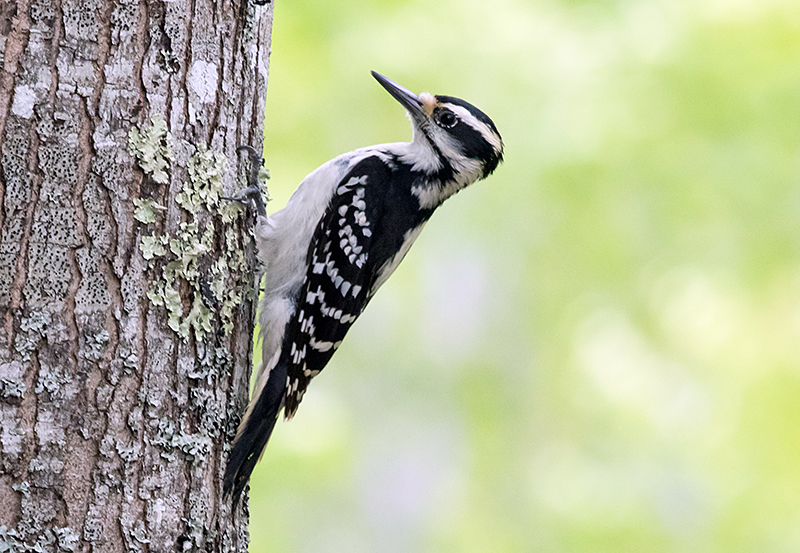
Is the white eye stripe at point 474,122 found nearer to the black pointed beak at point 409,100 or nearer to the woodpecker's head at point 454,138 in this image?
the woodpecker's head at point 454,138

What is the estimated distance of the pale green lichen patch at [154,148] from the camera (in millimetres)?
1909

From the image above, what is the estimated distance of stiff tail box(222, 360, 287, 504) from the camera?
211 cm

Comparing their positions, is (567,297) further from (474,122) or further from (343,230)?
(343,230)

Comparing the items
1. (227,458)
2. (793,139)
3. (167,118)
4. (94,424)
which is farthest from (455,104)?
(793,139)

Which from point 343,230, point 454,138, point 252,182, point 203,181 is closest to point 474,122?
point 454,138

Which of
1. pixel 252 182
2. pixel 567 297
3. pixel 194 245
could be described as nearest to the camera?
pixel 194 245

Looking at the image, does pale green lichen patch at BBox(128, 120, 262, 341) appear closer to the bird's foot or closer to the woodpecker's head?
the bird's foot

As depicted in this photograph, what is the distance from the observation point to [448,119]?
324cm

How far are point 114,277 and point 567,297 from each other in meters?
5.00

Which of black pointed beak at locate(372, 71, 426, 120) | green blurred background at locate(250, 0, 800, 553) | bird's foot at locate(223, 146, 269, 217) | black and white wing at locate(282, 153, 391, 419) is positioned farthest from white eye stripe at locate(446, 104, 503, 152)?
green blurred background at locate(250, 0, 800, 553)

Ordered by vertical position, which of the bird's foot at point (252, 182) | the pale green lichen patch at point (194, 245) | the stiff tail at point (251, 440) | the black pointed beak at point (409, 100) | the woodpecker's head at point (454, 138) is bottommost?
the stiff tail at point (251, 440)

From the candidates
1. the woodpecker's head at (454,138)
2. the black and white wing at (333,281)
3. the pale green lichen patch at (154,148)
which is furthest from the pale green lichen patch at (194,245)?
the woodpecker's head at (454,138)

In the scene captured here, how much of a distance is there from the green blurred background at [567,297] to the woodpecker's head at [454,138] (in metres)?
2.02

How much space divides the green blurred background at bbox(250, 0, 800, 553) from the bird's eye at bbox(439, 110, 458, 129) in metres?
2.06
